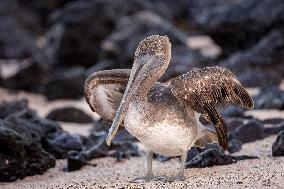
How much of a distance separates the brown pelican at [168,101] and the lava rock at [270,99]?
Result: 16.9ft

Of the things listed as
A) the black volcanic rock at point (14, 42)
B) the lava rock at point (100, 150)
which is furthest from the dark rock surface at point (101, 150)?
the black volcanic rock at point (14, 42)

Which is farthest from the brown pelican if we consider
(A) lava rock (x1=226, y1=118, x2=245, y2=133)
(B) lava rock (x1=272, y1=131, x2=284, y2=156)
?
(A) lava rock (x1=226, y1=118, x2=245, y2=133)

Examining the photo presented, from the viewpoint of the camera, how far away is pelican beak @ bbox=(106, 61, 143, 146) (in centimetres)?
613

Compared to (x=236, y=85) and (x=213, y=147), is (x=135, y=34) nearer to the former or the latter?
(x=213, y=147)

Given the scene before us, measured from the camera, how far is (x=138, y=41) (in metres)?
16.9

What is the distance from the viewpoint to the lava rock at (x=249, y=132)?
945 cm

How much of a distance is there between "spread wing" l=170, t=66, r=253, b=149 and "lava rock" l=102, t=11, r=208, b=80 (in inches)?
363

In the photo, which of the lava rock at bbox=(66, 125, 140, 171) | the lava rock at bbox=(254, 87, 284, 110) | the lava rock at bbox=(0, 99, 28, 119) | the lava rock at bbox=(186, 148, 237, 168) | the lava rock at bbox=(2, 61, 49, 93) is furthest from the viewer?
the lava rock at bbox=(2, 61, 49, 93)

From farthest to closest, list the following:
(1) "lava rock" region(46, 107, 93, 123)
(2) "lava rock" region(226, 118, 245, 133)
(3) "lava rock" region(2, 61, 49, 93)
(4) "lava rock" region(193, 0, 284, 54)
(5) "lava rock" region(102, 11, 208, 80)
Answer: (3) "lava rock" region(2, 61, 49, 93)
(5) "lava rock" region(102, 11, 208, 80)
(4) "lava rock" region(193, 0, 284, 54)
(1) "lava rock" region(46, 107, 93, 123)
(2) "lava rock" region(226, 118, 245, 133)

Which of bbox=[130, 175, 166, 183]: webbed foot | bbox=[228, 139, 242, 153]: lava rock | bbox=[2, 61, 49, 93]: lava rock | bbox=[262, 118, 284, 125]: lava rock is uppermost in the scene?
bbox=[2, 61, 49, 93]: lava rock

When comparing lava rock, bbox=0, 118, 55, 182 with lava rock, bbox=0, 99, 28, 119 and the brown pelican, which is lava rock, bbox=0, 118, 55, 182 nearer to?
the brown pelican

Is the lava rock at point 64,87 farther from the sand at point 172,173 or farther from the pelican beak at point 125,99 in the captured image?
the pelican beak at point 125,99

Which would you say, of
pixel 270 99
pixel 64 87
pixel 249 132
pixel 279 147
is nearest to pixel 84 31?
pixel 64 87

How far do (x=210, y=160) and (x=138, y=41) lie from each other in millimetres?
9835
